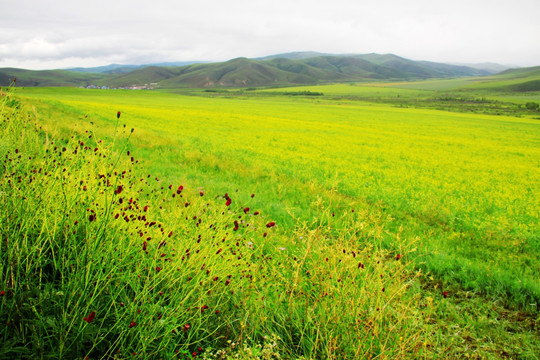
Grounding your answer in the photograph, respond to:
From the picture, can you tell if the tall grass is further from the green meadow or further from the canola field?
the canola field

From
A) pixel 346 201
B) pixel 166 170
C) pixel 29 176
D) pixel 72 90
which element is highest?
pixel 72 90

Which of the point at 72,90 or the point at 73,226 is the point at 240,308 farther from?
the point at 72,90

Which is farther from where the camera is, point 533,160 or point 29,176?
point 533,160

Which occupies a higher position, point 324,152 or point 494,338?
point 324,152

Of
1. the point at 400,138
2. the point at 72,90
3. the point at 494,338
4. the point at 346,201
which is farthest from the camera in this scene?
the point at 72,90

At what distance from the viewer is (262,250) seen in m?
5.11

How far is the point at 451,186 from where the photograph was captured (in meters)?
12.9

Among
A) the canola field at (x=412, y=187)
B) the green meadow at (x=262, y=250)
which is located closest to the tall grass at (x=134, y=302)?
the green meadow at (x=262, y=250)

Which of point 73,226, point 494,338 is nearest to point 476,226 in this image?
point 494,338

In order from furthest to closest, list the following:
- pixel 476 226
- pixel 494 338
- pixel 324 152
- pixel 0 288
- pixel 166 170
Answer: pixel 324 152, pixel 166 170, pixel 476 226, pixel 494 338, pixel 0 288

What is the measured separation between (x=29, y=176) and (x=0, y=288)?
1.57 metres

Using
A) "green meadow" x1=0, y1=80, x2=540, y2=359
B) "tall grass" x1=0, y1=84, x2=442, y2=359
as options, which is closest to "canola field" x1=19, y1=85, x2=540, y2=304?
"green meadow" x1=0, y1=80, x2=540, y2=359

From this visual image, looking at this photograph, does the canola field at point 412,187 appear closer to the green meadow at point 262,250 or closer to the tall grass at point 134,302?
the green meadow at point 262,250

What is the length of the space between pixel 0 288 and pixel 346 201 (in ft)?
27.8
